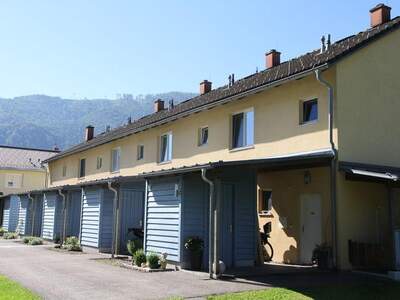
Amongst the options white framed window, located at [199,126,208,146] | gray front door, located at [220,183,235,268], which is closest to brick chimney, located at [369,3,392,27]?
white framed window, located at [199,126,208,146]

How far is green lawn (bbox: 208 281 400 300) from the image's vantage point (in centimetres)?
1000

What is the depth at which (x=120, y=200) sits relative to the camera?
19531 mm

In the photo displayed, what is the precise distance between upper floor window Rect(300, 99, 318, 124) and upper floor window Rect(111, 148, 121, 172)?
1429 centimetres

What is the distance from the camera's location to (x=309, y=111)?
15477mm

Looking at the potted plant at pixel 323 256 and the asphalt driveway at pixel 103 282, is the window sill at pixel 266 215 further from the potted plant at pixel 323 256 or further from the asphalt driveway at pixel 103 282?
the asphalt driveway at pixel 103 282

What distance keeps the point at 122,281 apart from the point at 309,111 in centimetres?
764

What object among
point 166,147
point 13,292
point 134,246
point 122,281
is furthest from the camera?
point 166,147

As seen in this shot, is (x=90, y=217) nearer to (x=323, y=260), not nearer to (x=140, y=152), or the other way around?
(x=140, y=152)

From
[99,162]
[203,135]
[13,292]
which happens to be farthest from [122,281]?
[99,162]

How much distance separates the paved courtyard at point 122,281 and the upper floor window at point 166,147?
809cm

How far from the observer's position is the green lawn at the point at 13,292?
31.4 ft

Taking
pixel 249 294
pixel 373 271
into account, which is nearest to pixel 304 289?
pixel 249 294

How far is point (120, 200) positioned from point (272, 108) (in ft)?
23.2

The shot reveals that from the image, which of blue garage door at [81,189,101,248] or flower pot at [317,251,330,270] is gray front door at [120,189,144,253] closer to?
blue garage door at [81,189,101,248]
